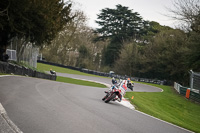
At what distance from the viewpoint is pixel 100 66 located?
7338 centimetres

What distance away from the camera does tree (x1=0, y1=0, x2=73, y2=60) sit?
20103 mm

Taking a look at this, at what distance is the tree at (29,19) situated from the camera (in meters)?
20.1

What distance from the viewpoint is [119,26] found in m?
67.8

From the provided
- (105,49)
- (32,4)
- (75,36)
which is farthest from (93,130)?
(105,49)

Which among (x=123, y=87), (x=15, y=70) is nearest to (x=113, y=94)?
(x=123, y=87)

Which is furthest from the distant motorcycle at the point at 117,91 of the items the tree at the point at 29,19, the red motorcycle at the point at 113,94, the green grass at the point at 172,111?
the tree at the point at 29,19

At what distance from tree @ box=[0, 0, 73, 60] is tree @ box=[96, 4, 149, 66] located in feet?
131

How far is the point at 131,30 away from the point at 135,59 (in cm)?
876

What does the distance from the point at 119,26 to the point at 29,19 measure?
4664cm

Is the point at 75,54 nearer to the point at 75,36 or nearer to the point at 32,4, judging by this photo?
the point at 75,36

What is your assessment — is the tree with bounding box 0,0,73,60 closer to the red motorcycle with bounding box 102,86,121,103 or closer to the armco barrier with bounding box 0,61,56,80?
the armco barrier with bounding box 0,61,56,80

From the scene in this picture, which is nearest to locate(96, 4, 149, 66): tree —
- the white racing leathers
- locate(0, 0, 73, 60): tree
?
locate(0, 0, 73, 60): tree

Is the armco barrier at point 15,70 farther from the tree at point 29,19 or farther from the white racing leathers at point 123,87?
the white racing leathers at point 123,87

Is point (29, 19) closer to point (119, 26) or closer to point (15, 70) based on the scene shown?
point (15, 70)
